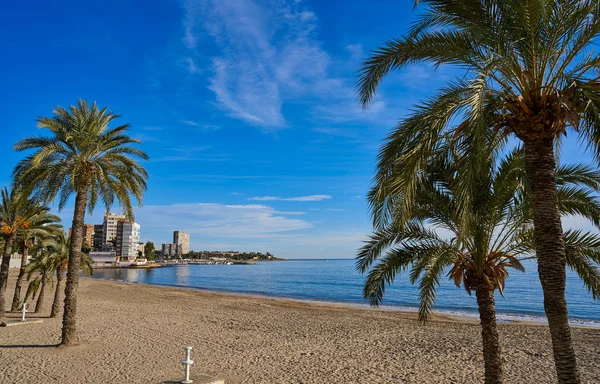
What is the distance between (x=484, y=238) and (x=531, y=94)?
3016mm

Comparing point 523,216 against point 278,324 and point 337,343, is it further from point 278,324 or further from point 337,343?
point 278,324

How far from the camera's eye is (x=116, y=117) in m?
14.3

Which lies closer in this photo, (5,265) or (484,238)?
(484,238)

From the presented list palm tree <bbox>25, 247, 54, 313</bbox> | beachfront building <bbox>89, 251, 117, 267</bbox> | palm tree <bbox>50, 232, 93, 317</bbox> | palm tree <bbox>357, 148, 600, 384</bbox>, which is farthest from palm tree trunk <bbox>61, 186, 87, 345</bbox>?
beachfront building <bbox>89, 251, 117, 267</bbox>

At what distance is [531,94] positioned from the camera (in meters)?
5.57

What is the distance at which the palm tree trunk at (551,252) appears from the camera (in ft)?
17.2

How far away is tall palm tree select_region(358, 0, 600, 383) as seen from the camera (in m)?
5.27

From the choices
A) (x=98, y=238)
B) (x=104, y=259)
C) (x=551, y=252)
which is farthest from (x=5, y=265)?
(x=98, y=238)

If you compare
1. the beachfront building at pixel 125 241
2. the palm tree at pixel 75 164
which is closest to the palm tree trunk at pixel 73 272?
the palm tree at pixel 75 164

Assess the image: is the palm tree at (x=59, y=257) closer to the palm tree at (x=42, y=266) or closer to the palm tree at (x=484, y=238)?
the palm tree at (x=42, y=266)

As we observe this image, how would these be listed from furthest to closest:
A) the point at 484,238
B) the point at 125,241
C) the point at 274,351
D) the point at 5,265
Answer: the point at 125,241, the point at 5,265, the point at 274,351, the point at 484,238

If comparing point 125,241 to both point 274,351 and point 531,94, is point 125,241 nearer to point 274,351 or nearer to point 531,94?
point 274,351

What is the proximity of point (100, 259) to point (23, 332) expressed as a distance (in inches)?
5524

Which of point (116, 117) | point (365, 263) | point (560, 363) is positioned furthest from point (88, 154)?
point (560, 363)
